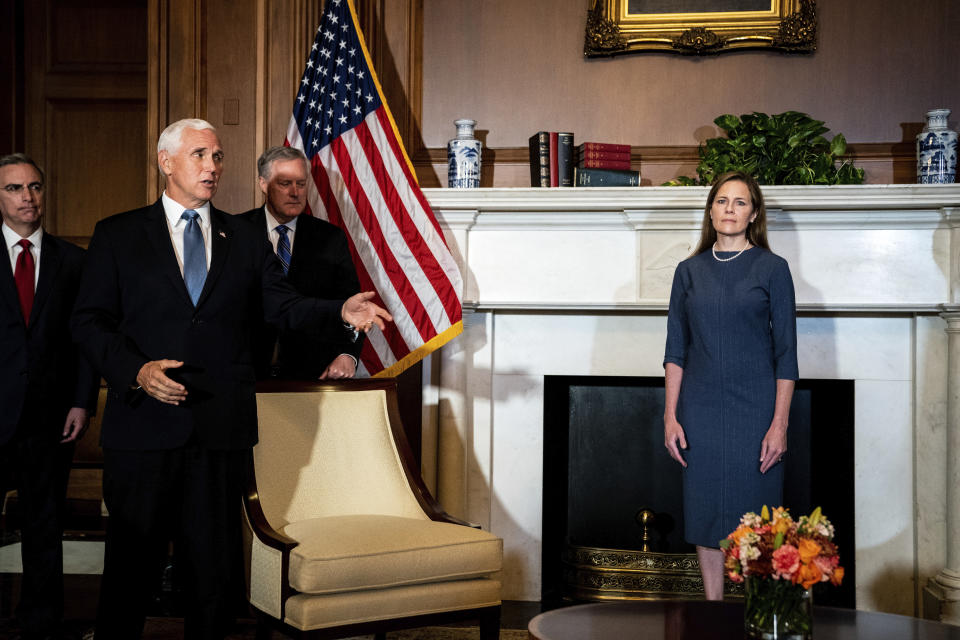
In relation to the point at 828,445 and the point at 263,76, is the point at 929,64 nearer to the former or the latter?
the point at 828,445

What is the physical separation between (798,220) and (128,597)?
2632 mm

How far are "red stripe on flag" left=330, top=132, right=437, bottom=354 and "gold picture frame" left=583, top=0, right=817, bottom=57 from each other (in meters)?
1.11

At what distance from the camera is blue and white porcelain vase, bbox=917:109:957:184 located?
11.2 ft

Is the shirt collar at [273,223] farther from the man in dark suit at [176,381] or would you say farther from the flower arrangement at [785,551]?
the flower arrangement at [785,551]

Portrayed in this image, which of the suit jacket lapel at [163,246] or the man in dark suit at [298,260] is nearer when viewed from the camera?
the suit jacket lapel at [163,246]

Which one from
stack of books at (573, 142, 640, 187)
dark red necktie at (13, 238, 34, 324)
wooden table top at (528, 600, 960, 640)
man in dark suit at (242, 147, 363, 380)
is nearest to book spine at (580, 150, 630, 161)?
stack of books at (573, 142, 640, 187)

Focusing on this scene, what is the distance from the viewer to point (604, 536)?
3941mm

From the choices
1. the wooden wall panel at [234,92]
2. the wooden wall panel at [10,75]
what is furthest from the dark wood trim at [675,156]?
the wooden wall panel at [10,75]

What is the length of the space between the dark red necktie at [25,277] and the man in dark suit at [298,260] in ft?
2.30

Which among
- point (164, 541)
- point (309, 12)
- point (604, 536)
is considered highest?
point (309, 12)

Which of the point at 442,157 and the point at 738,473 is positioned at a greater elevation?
the point at 442,157

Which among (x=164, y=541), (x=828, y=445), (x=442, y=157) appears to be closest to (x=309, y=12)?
(x=442, y=157)

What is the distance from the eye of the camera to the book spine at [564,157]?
363 cm

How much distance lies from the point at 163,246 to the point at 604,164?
1869 millimetres
